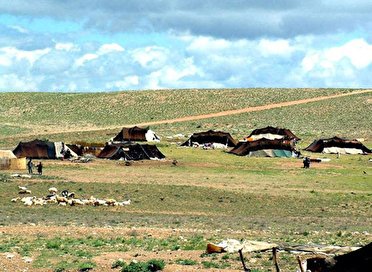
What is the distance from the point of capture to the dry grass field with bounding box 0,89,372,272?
2514cm

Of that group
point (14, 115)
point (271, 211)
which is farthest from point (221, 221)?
point (14, 115)

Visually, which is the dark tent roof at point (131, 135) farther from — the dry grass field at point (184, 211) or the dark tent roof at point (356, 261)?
the dark tent roof at point (356, 261)

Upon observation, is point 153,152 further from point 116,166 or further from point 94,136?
point 94,136

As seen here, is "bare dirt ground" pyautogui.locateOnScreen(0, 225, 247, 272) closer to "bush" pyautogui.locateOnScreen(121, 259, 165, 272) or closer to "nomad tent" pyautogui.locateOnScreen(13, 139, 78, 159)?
"bush" pyautogui.locateOnScreen(121, 259, 165, 272)

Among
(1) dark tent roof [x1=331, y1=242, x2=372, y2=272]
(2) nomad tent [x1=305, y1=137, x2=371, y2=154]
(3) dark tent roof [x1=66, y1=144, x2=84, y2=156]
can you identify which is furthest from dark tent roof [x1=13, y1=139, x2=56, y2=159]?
(1) dark tent roof [x1=331, y1=242, x2=372, y2=272]

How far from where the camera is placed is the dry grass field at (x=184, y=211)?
2514 cm

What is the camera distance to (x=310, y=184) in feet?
181

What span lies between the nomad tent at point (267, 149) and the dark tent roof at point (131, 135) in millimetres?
14125

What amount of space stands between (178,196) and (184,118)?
76.2 m

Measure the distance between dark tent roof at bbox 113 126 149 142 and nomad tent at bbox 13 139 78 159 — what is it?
15471 mm

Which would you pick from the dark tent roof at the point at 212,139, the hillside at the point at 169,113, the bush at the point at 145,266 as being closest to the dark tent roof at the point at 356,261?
the bush at the point at 145,266

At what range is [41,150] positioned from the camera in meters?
69.6

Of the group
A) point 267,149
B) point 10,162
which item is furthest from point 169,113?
point 10,162

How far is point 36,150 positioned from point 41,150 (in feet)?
1.36
